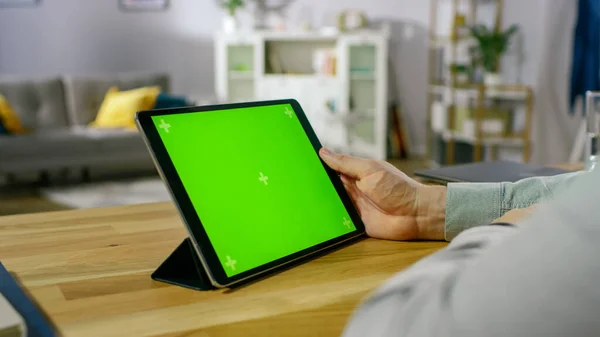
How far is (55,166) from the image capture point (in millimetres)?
4805

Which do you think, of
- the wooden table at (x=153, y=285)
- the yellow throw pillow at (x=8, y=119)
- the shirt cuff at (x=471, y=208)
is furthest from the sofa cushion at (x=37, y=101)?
the shirt cuff at (x=471, y=208)

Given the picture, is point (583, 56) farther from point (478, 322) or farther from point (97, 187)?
point (478, 322)

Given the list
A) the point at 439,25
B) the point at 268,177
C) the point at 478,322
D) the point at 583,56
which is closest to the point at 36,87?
the point at 439,25

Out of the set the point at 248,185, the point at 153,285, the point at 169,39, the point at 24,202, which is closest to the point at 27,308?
the point at 153,285

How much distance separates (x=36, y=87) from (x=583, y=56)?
393 centimetres

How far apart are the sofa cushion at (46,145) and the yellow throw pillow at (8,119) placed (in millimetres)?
88

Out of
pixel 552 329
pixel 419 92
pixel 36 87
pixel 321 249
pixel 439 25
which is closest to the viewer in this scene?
pixel 552 329

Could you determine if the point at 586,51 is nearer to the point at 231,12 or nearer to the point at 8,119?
the point at 231,12

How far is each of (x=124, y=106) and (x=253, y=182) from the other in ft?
14.8

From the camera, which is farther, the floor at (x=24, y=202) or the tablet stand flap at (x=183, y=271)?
the floor at (x=24, y=202)

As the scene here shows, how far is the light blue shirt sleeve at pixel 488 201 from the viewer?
0.88 m

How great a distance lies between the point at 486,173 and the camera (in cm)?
122

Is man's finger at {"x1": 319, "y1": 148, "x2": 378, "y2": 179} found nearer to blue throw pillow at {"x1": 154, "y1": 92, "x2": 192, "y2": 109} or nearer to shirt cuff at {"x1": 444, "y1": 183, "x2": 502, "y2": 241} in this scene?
shirt cuff at {"x1": 444, "y1": 183, "x2": 502, "y2": 241}

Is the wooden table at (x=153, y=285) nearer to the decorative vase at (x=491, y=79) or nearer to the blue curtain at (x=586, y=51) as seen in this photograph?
the blue curtain at (x=586, y=51)
